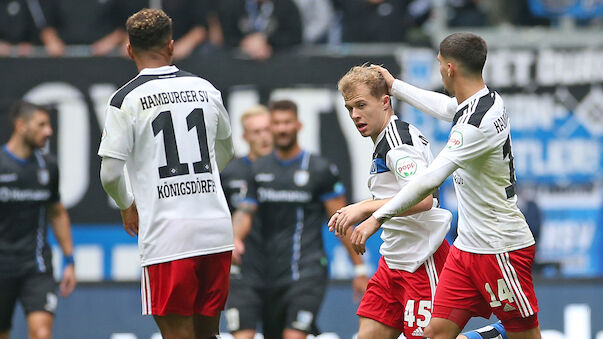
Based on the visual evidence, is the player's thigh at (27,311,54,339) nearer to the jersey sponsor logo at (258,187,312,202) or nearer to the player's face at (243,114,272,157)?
the jersey sponsor logo at (258,187,312,202)

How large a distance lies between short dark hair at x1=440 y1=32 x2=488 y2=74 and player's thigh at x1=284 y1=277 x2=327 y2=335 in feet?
9.92

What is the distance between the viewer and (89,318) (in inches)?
379

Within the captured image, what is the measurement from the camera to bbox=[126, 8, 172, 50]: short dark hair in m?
5.50

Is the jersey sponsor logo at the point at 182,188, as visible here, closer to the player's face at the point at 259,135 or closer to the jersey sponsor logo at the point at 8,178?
the player's face at the point at 259,135

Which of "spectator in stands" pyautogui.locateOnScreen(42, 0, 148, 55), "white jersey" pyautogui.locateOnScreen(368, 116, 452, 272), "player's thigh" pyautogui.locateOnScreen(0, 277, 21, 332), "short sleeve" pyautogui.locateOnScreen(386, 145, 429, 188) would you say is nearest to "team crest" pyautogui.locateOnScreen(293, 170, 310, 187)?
"player's thigh" pyautogui.locateOnScreen(0, 277, 21, 332)

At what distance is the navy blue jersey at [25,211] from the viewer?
8.55 meters

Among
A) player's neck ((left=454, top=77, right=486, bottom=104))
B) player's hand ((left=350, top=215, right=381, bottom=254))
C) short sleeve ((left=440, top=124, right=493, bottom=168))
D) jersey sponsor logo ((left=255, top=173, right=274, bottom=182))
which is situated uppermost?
player's neck ((left=454, top=77, right=486, bottom=104))

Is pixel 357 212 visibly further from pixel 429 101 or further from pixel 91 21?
pixel 91 21

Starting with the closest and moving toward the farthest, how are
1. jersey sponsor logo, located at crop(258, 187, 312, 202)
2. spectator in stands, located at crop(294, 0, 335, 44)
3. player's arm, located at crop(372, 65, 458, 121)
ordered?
player's arm, located at crop(372, 65, 458, 121), jersey sponsor logo, located at crop(258, 187, 312, 202), spectator in stands, located at crop(294, 0, 335, 44)

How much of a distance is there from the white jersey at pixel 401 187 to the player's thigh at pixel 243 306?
92.9 inches

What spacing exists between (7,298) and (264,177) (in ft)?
7.60

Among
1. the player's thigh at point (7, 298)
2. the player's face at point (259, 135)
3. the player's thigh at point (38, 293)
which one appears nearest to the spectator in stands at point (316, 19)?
the player's face at point (259, 135)

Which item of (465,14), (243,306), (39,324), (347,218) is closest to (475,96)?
(347,218)

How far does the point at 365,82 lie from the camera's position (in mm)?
5898
